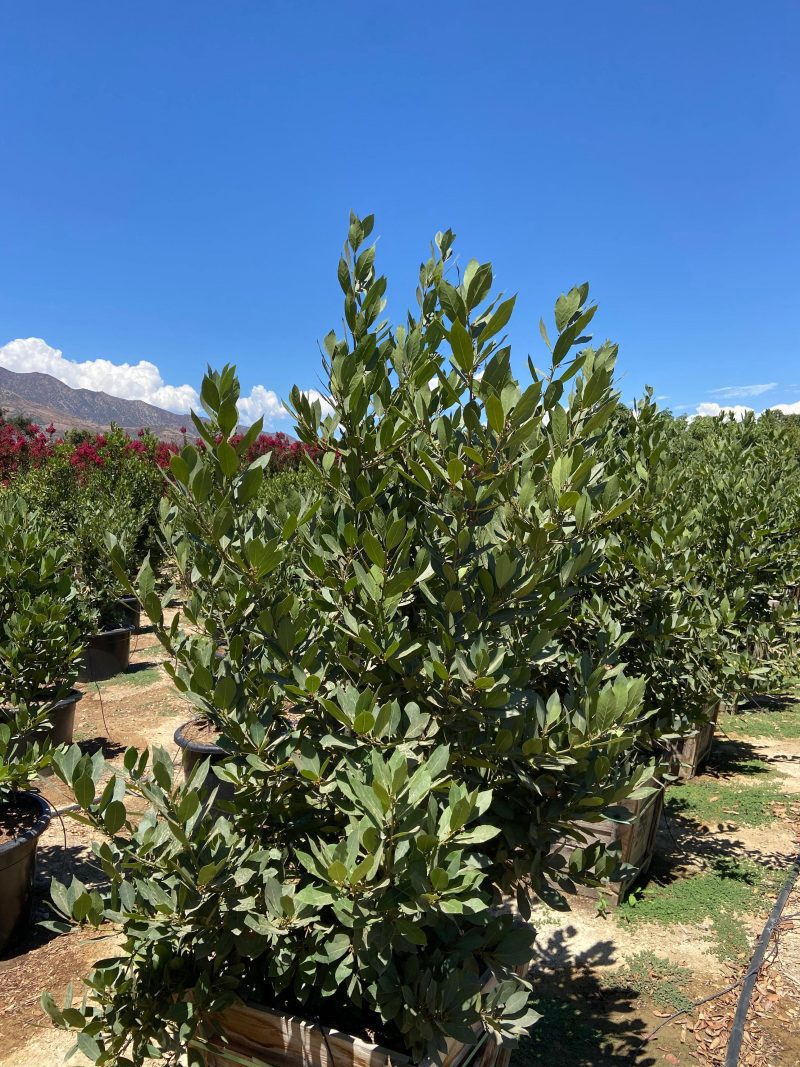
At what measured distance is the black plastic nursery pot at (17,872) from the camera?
11.9ft

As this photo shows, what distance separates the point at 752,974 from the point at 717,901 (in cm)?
133

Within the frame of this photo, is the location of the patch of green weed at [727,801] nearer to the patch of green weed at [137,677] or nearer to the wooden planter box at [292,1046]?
the wooden planter box at [292,1046]

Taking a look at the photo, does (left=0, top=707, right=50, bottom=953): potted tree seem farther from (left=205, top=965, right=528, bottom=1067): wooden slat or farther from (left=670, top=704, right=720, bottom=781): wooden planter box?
(left=670, top=704, right=720, bottom=781): wooden planter box

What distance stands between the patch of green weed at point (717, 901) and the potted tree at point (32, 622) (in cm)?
380

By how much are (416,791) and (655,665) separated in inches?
130

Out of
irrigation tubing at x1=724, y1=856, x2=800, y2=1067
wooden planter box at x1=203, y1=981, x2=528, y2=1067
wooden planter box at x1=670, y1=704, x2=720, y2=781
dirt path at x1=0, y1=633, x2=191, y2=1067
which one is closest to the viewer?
wooden planter box at x1=203, y1=981, x2=528, y2=1067

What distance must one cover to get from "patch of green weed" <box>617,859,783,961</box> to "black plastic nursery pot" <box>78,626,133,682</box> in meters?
7.14

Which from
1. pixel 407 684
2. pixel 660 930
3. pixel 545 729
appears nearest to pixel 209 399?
pixel 407 684

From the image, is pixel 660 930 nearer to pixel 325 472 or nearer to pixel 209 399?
pixel 325 472

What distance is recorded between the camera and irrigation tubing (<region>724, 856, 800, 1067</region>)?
282 centimetres

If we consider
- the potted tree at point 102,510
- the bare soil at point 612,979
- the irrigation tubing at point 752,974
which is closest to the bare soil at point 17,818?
the bare soil at point 612,979

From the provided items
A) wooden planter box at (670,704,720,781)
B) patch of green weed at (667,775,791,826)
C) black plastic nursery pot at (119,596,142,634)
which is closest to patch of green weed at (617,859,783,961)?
patch of green weed at (667,775,791,826)

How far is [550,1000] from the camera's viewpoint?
3455mm

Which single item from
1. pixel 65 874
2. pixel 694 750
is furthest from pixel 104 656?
pixel 694 750
